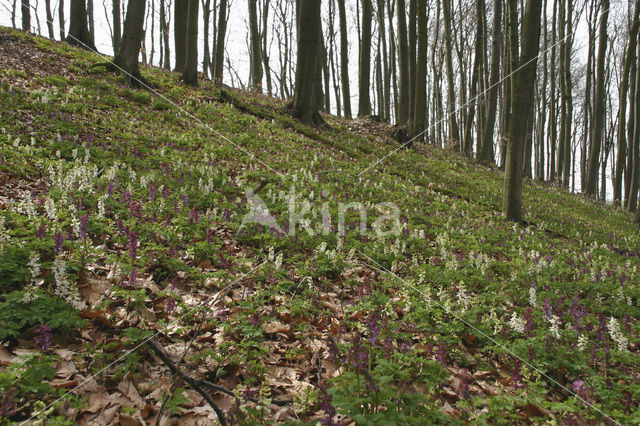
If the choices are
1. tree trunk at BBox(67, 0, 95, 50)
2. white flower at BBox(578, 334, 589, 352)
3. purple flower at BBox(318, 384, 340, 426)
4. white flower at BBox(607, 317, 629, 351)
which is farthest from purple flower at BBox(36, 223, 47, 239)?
tree trunk at BBox(67, 0, 95, 50)

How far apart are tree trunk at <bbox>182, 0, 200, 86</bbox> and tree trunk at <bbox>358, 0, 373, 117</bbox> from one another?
8035 millimetres

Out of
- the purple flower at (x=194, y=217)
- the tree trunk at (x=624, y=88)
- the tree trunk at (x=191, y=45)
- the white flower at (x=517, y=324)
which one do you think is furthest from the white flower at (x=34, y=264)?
the tree trunk at (x=624, y=88)

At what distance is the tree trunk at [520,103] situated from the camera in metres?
8.47

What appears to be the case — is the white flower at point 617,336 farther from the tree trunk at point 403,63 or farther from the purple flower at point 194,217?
the tree trunk at point 403,63

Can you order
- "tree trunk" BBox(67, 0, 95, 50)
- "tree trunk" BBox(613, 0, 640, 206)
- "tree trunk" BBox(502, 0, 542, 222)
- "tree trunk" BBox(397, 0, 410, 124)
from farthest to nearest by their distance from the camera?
"tree trunk" BBox(397, 0, 410, 124), "tree trunk" BBox(613, 0, 640, 206), "tree trunk" BBox(67, 0, 95, 50), "tree trunk" BBox(502, 0, 542, 222)

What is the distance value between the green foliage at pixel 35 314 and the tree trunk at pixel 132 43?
31.7 feet

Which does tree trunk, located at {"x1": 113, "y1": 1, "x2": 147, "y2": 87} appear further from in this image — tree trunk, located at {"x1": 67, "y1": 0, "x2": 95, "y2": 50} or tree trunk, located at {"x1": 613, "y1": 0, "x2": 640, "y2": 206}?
tree trunk, located at {"x1": 613, "y1": 0, "x2": 640, "y2": 206}

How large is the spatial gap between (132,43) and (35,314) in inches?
428

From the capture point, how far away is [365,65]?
17.9 metres

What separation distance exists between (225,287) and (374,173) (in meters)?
7.55

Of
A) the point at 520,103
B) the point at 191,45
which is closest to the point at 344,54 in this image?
the point at 191,45

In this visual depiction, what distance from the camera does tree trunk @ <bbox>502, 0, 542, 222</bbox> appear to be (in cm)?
847

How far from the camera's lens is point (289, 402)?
2.43 metres

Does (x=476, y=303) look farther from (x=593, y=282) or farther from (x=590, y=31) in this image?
(x=590, y=31)
